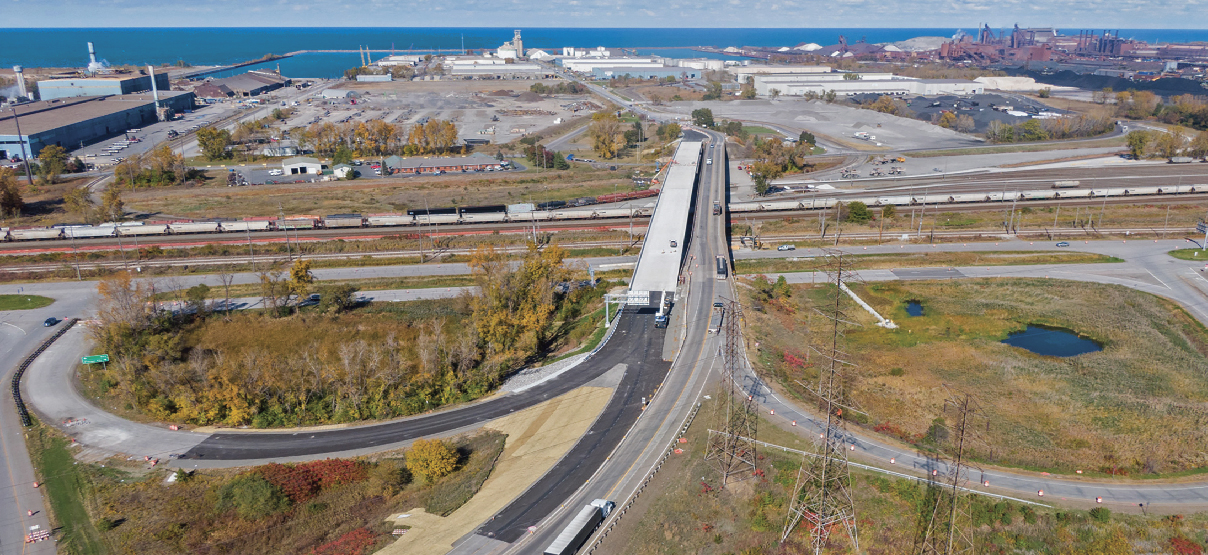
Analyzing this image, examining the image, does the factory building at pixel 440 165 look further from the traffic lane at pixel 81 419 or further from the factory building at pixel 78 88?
the factory building at pixel 78 88

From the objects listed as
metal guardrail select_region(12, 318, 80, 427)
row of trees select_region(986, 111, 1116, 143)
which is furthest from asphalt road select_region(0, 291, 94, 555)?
row of trees select_region(986, 111, 1116, 143)

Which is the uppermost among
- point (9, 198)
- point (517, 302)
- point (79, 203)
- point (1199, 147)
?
point (9, 198)

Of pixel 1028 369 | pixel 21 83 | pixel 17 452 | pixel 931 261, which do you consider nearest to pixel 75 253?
pixel 17 452

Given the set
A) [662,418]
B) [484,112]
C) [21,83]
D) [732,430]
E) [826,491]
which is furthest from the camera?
[484,112]

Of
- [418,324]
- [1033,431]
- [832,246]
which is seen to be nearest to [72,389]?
[418,324]

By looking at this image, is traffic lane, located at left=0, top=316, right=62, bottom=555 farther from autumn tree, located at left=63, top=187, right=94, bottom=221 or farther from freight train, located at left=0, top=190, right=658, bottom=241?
autumn tree, located at left=63, top=187, right=94, bottom=221

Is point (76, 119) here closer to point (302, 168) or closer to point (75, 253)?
point (302, 168)

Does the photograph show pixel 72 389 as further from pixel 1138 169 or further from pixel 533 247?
pixel 1138 169
